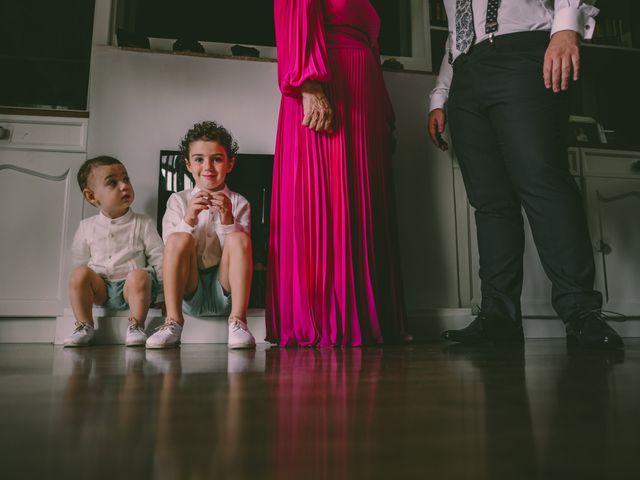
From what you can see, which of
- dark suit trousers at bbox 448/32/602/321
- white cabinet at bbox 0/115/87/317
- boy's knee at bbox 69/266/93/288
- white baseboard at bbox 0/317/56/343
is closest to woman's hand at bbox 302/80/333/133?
dark suit trousers at bbox 448/32/602/321

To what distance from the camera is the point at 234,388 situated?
470 millimetres

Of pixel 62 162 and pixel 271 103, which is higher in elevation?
pixel 271 103

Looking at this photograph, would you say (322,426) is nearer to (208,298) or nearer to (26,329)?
(208,298)

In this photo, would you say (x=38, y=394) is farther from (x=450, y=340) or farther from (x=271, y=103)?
(x=271, y=103)

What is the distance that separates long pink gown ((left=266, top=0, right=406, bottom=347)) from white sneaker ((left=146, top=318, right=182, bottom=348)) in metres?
0.25

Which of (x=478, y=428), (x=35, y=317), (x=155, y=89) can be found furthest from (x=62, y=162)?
(x=478, y=428)

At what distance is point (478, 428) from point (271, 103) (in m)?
1.72

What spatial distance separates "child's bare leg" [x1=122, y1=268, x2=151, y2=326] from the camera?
1406 millimetres

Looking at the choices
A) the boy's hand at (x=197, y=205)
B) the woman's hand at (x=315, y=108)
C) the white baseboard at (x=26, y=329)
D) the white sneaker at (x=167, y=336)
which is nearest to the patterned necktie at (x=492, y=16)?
the woman's hand at (x=315, y=108)

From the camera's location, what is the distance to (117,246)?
5.09 ft

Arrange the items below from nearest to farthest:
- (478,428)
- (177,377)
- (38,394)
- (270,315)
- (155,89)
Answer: (478,428) → (38,394) → (177,377) → (270,315) → (155,89)

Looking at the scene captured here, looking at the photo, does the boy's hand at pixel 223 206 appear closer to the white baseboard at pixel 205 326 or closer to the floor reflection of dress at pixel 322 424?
the white baseboard at pixel 205 326

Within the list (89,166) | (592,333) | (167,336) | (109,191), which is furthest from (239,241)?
(592,333)

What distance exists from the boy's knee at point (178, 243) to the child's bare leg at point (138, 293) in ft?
0.63
